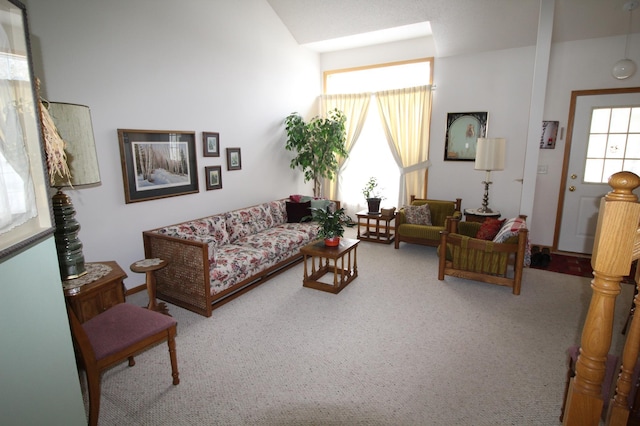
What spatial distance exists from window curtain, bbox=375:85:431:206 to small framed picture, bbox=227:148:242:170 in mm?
2727

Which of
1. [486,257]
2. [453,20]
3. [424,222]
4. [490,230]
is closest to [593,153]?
[490,230]

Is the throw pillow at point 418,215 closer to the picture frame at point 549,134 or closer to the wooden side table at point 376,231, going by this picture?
the wooden side table at point 376,231

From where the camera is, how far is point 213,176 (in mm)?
4320

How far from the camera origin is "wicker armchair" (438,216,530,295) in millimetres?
3432

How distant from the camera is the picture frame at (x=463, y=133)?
521 centimetres

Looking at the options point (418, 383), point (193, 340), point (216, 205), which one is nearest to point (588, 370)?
point (418, 383)

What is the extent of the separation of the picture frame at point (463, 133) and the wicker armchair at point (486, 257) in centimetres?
176

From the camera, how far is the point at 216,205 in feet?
14.6

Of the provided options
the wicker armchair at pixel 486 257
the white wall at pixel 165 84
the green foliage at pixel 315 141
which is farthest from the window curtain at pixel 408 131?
the wicker armchair at pixel 486 257

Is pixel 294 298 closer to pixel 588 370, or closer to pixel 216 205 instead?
pixel 216 205

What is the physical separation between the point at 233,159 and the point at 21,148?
139 inches

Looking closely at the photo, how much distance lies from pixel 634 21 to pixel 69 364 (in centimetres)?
624

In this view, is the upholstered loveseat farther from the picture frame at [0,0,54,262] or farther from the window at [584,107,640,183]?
the picture frame at [0,0,54,262]

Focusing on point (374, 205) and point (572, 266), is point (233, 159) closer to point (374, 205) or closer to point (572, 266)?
point (374, 205)
